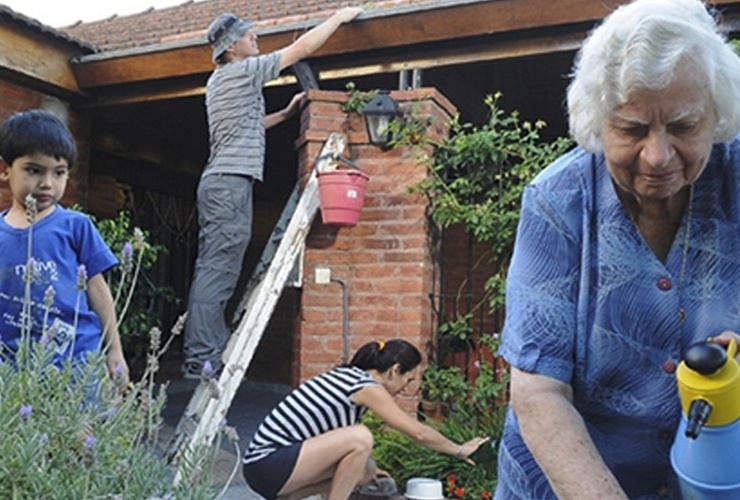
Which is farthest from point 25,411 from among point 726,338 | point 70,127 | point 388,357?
point 70,127

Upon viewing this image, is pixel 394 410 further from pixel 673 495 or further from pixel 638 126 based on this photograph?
pixel 638 126

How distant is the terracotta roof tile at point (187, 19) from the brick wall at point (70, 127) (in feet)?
A: 2.06

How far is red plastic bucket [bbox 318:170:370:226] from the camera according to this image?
4.48m

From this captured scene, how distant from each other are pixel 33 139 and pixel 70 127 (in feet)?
Result: 13.1

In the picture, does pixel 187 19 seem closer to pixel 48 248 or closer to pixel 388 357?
pixel 388 357

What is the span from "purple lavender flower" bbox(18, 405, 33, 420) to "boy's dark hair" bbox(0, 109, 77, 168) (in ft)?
4.24

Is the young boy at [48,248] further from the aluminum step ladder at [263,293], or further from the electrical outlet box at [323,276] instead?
the electrical outlet box at [323,276]

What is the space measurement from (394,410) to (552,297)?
7.87 feet

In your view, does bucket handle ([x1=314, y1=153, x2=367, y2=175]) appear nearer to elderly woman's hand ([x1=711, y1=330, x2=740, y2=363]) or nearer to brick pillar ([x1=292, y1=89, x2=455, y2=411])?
brick pillar ([x1=292, y1=89, x2=455, y2=411])

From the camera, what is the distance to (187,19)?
7.59 m

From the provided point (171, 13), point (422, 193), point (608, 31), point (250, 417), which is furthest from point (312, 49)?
point (171, 13)

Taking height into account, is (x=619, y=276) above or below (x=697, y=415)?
above

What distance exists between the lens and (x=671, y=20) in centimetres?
106

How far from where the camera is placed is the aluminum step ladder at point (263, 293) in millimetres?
4074
